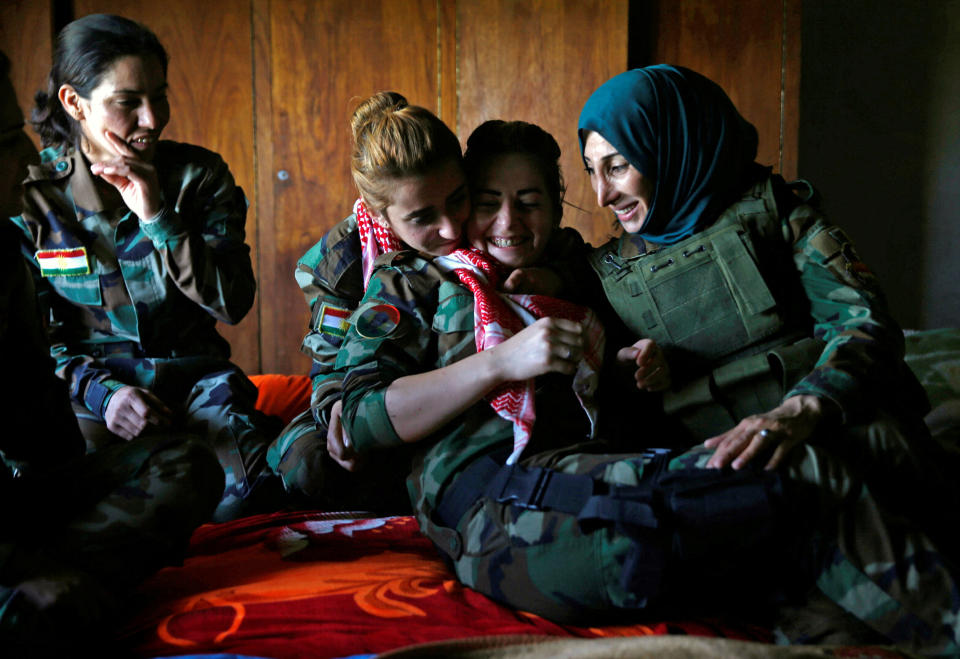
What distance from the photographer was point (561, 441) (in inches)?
54.3

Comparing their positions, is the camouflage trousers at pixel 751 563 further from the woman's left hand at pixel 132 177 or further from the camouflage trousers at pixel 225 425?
the woman's left hand at pixel 132 177

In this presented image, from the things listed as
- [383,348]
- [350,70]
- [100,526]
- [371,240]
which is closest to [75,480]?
[100,526]

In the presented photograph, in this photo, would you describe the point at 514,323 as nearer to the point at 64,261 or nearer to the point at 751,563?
the point at 751,563

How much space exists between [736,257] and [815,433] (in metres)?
0.39

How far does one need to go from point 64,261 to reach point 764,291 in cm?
166

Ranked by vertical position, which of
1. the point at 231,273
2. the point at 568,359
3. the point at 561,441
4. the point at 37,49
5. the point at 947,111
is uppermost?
the point at 37,49

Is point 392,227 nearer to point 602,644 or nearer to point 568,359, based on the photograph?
point 568,359

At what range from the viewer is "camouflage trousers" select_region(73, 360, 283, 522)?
6.16ft

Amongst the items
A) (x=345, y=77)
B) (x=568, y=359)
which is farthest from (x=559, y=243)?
(x=345, y=77)

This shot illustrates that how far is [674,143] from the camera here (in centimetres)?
153

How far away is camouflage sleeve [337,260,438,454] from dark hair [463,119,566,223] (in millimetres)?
258

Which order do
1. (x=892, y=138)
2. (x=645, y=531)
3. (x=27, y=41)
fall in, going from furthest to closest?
1. (x=892, y=138)
2. (x=27, y=41)
3. (x=645, y=531)

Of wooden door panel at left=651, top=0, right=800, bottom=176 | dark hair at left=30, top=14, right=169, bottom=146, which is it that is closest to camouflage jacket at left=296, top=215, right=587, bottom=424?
dark hair at left=30, top=14, right=169, bottom=146

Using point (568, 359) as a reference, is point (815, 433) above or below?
below
